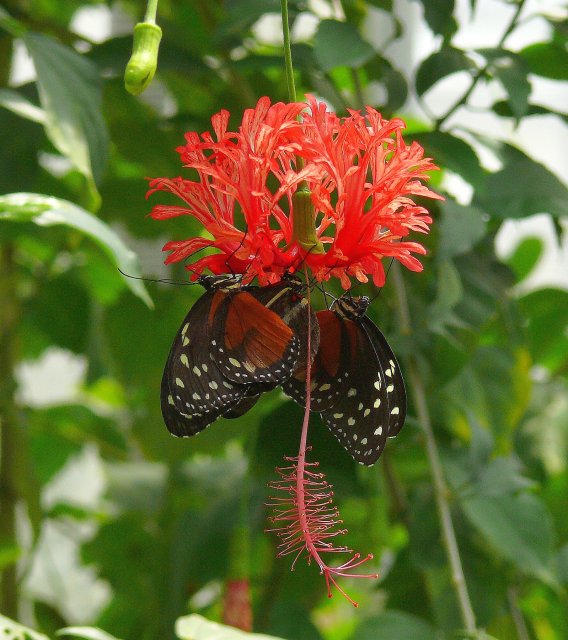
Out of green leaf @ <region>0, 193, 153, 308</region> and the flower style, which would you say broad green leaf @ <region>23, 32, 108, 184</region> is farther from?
the flower style

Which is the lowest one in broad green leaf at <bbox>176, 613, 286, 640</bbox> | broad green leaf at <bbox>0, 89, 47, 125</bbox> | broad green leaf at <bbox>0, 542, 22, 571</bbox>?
broad green leaf at <bbox>0, 542, 22, 571</bbox>

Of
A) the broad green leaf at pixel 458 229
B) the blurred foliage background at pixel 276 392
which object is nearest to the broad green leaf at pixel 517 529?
the blurred foliage background at pixel 276 392

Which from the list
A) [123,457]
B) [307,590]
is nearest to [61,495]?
[123,457]

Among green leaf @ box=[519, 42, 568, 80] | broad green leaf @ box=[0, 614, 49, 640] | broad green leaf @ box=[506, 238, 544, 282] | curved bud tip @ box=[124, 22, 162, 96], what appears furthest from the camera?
broad green leaf @ box=[506, 238, 544, 282]

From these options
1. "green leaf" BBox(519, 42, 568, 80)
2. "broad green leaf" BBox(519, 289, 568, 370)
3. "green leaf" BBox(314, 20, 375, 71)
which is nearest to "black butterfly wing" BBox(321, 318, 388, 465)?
"green leaf" BBox(314, 20, 375, 71)

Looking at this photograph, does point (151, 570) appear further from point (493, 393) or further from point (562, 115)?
point (562, 115)

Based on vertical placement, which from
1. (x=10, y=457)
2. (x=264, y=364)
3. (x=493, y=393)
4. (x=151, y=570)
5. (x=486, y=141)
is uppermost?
(x=486, y=141)
